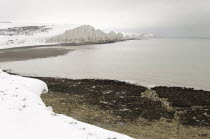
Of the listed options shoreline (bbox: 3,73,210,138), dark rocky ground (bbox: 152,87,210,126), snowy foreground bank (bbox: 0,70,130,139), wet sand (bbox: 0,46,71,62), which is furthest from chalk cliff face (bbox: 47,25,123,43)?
snowy foreground bank (bbox: 0,70,130,139)

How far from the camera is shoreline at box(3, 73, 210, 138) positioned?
1357 centimetres

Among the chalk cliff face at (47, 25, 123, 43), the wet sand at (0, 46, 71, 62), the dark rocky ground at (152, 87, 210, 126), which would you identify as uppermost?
the chalk cliff face at (47, 25, 123, 43)

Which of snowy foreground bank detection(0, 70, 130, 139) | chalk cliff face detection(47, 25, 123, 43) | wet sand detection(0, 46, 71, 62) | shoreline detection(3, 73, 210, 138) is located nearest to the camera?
snowy foreground bank detection(0, 70, 130, 139)

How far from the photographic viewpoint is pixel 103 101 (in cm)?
1869

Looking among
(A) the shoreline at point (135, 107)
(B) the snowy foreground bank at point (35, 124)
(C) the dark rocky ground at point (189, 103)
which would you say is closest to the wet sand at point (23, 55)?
(A) the shoreline at point (135, 107)

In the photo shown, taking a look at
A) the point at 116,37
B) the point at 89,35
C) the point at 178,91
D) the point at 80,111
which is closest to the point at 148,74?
the point at 178,91

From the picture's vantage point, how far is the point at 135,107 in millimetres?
17266

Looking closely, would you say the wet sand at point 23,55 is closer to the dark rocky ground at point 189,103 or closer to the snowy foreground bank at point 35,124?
the dark rocky ground at point 189,103

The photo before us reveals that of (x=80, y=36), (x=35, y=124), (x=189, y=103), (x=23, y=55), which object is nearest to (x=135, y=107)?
(x=189, y=103)

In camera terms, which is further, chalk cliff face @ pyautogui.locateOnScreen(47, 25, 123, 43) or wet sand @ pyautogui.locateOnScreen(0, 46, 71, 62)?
chalk cliff face @ pyautogui.locateOnScreen(47, 25, 123, 43)

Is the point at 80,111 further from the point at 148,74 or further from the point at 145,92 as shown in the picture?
the point at 148,74

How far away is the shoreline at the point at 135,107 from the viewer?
1357cm

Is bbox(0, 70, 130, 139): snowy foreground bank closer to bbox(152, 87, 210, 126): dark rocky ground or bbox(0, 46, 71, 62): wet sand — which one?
bbox(152, 87, 210, 126): dark rocky ground

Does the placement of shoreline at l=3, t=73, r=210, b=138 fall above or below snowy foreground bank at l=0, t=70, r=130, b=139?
below
